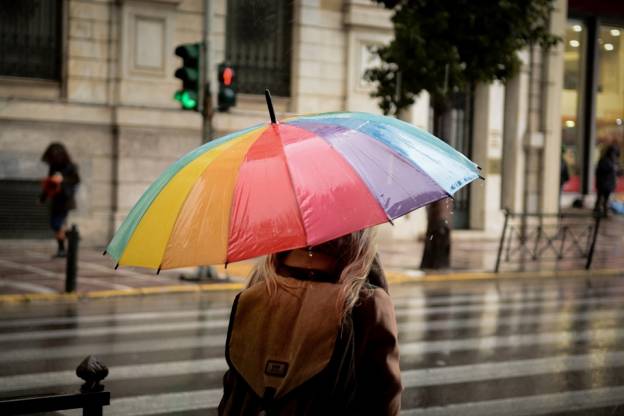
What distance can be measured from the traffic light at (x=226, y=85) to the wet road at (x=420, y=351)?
2.97 meters

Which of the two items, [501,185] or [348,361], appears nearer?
[348,361]

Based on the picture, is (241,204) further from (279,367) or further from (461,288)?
(461,288)

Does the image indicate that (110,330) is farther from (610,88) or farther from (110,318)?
(610,88)

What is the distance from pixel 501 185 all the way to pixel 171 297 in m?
12.9

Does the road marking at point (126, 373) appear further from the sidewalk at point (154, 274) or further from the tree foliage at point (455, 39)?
the tree foliage at point (455, 39)

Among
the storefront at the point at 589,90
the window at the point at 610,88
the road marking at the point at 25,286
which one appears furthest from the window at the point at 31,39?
the window at the point at 610,88

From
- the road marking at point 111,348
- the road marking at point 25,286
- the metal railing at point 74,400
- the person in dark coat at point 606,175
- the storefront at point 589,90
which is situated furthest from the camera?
the storefront at point 589,90

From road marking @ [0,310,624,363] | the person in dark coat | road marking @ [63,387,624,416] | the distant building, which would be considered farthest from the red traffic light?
the person in dark coat

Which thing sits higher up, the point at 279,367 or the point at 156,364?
the point at 279,367

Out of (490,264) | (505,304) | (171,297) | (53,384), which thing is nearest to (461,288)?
(505,304)

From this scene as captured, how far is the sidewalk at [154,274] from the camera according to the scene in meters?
11.8

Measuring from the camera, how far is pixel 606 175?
23672mm

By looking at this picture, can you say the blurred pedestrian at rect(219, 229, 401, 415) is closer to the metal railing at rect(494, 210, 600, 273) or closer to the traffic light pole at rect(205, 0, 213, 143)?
the traffic light pole at rect(205, 0, 213, 143)

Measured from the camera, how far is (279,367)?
8.31ft
